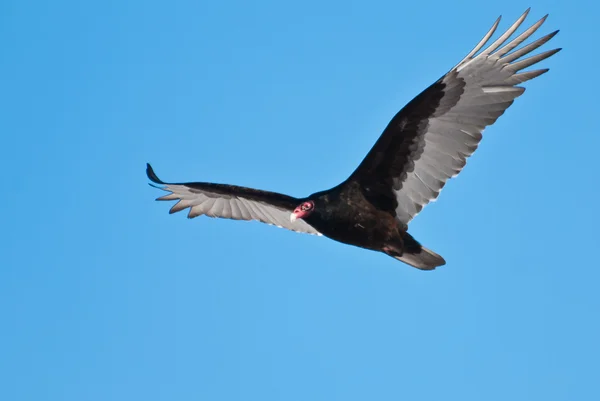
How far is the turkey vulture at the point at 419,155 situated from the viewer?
27.0 feet

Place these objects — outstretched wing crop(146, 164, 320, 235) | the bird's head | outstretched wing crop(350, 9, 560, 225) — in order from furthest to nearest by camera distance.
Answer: outstretched wing crop(146, 164, 320, 235) < the bird's head < outstretched wing crop(350, 9, 560, 225)

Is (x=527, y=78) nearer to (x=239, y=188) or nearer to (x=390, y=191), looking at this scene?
(x=390, y=191)

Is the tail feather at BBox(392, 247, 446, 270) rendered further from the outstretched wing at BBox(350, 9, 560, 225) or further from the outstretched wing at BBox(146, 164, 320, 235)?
the outstretched wing at BBox(146, 164, 320, 235)

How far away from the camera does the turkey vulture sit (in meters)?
8.23

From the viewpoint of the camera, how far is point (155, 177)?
10.3 metres

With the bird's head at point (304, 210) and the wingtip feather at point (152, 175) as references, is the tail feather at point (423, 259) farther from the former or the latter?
the wingtip feather at point (152, 175)

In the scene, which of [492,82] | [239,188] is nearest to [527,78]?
[492,82]

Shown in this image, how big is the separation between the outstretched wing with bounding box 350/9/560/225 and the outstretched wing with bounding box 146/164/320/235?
4.09 feet

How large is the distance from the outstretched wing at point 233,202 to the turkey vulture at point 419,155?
3.40ft

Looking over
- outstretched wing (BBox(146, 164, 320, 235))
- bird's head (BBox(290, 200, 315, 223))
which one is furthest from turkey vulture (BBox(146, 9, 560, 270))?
outstretched wing (BBox(146, 164, 320, 235))

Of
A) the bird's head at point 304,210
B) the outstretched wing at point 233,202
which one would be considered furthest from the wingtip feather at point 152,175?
the bird's head at point 304,210

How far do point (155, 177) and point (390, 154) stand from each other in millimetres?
2948

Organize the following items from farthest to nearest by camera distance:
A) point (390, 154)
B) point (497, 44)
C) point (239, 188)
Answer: point (239, 188), point (390, 154), point (497, 44)

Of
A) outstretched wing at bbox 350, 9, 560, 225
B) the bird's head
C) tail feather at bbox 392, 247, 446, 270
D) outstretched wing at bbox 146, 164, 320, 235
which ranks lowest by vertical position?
tail feather at bbox 392, 247, 446, 270
